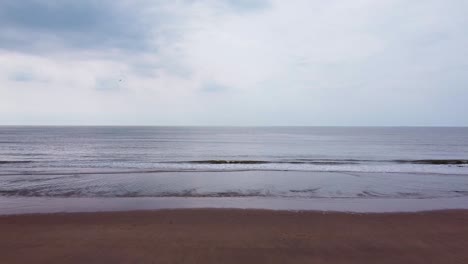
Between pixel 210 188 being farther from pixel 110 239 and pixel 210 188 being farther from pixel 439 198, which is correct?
pixel 439 198

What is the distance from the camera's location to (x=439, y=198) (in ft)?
44.1

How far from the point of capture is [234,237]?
779cm

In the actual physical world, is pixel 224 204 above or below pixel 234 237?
below

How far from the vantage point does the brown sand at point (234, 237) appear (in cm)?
644

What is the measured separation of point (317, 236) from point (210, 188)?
336 inches

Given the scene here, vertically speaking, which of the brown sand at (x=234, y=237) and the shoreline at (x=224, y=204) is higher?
the brown sand at (x=234, y=237)

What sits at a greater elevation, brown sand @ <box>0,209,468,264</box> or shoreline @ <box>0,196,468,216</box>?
brown sand @ <box>0,209,468,264</box>

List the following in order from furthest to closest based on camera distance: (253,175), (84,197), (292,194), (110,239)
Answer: (253,175) < (292,194) < (84,197) < (110,239)

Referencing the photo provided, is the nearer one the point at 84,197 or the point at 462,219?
the point at 462,219

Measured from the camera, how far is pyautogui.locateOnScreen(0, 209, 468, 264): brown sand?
644 centimetres

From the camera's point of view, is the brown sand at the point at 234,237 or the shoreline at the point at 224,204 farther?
the shoreline at the point at 224,204

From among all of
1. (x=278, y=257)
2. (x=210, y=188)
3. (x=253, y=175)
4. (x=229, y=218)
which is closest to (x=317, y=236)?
(x=278, y=257)

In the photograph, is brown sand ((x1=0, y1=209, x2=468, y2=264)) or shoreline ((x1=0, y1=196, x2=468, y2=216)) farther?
shoreline ((x1=0, y1=196, x2=468, y2=216))

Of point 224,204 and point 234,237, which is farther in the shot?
point 224,204
